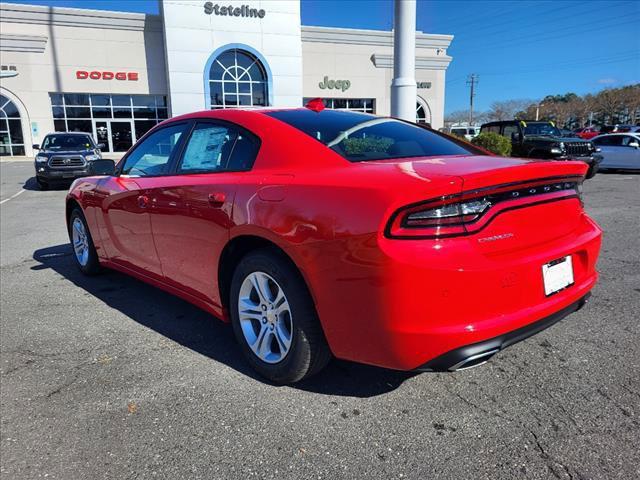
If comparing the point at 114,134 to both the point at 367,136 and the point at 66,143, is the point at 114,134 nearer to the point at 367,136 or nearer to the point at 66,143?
the point at 66,143

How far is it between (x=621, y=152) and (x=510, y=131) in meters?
4.25

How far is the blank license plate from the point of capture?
7.64 ft

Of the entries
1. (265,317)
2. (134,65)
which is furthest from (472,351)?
(134,65)

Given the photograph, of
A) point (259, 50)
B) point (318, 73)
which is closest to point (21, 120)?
point (259, 50)

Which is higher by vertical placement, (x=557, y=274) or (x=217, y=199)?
(x=217, y=199)

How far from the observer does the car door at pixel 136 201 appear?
3641mm

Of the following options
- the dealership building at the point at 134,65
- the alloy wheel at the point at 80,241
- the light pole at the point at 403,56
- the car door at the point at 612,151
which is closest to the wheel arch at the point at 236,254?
the alloy wheel at the point at 80,241

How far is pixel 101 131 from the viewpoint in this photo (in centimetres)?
3197

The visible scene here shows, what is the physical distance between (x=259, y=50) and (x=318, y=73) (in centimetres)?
550

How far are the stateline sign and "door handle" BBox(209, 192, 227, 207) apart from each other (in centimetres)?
3150

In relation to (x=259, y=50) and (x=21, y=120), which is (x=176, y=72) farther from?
(x=21, y=120)

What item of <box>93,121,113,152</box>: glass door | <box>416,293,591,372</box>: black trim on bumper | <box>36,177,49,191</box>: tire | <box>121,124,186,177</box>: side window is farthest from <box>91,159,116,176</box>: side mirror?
<box>93,121,113,152</box>: glass door

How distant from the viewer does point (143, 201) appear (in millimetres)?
3617

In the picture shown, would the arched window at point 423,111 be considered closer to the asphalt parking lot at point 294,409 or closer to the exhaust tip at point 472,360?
the asphalt parking lot at point 294,409
